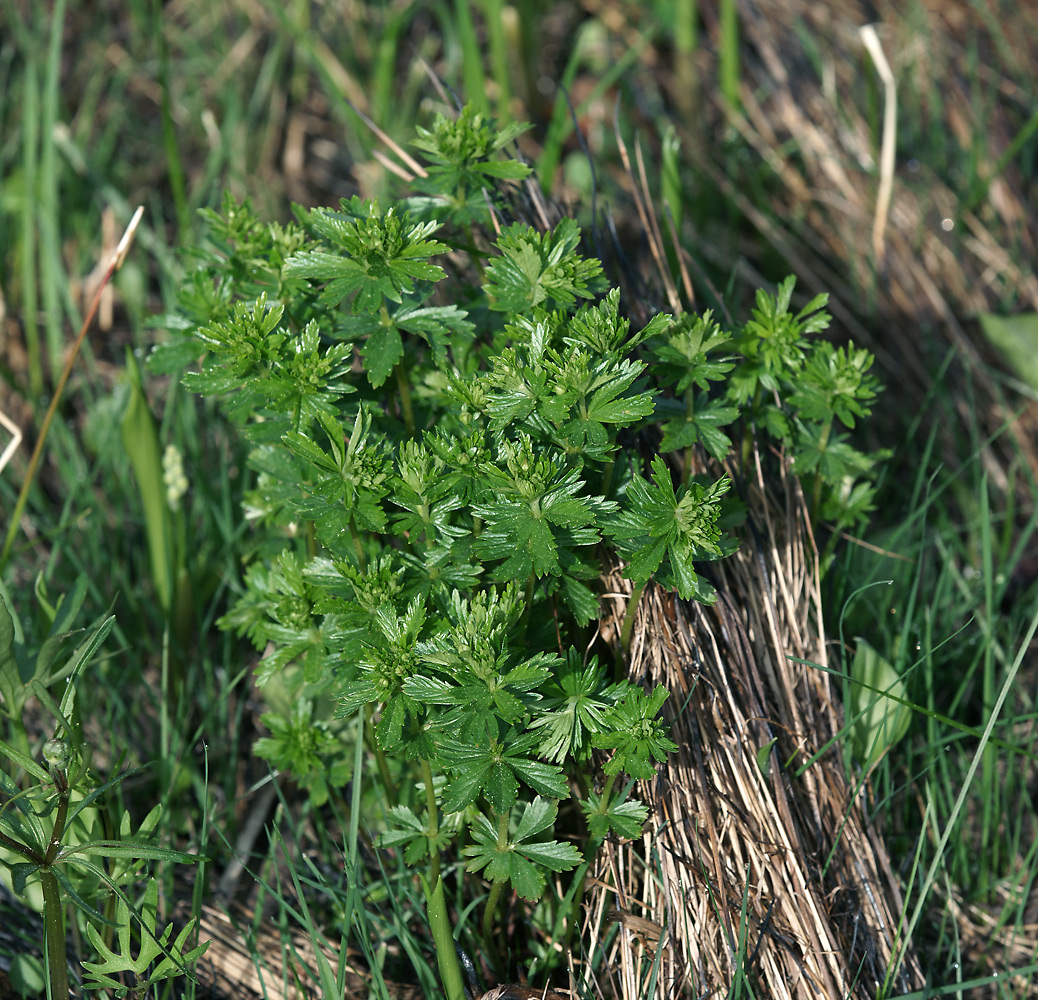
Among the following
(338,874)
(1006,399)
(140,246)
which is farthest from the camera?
(140,246)

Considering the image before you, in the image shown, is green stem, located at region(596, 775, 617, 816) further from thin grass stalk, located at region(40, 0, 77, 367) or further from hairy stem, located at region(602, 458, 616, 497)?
thin grass stalk, located at region(40, 0, 77, 367)

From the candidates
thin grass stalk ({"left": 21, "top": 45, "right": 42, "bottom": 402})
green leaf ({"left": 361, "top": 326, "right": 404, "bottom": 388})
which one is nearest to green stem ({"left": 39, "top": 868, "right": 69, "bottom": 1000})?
green leaf ({"left": 361, "top": 326, "right": 404, "bottom": 388})

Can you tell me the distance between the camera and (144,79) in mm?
3457

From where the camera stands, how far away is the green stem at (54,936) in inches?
49.6

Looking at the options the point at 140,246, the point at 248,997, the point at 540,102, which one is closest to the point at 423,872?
the point at 248,997

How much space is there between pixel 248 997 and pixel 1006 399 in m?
2.27

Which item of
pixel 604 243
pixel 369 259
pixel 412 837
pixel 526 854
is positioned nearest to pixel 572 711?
pixel 526 854

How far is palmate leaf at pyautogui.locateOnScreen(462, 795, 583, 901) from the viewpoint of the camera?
1288mm

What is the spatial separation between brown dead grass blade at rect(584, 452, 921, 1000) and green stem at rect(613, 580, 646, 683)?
0.02 meters

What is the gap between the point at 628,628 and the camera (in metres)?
1.39

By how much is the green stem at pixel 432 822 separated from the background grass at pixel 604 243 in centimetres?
13

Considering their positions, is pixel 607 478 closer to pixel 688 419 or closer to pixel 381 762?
pixel 688 419

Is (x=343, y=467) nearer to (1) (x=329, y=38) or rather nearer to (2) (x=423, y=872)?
(2) (x=423, y=872)

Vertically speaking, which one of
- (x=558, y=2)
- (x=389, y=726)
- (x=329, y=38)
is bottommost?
(x=389, y=726)
